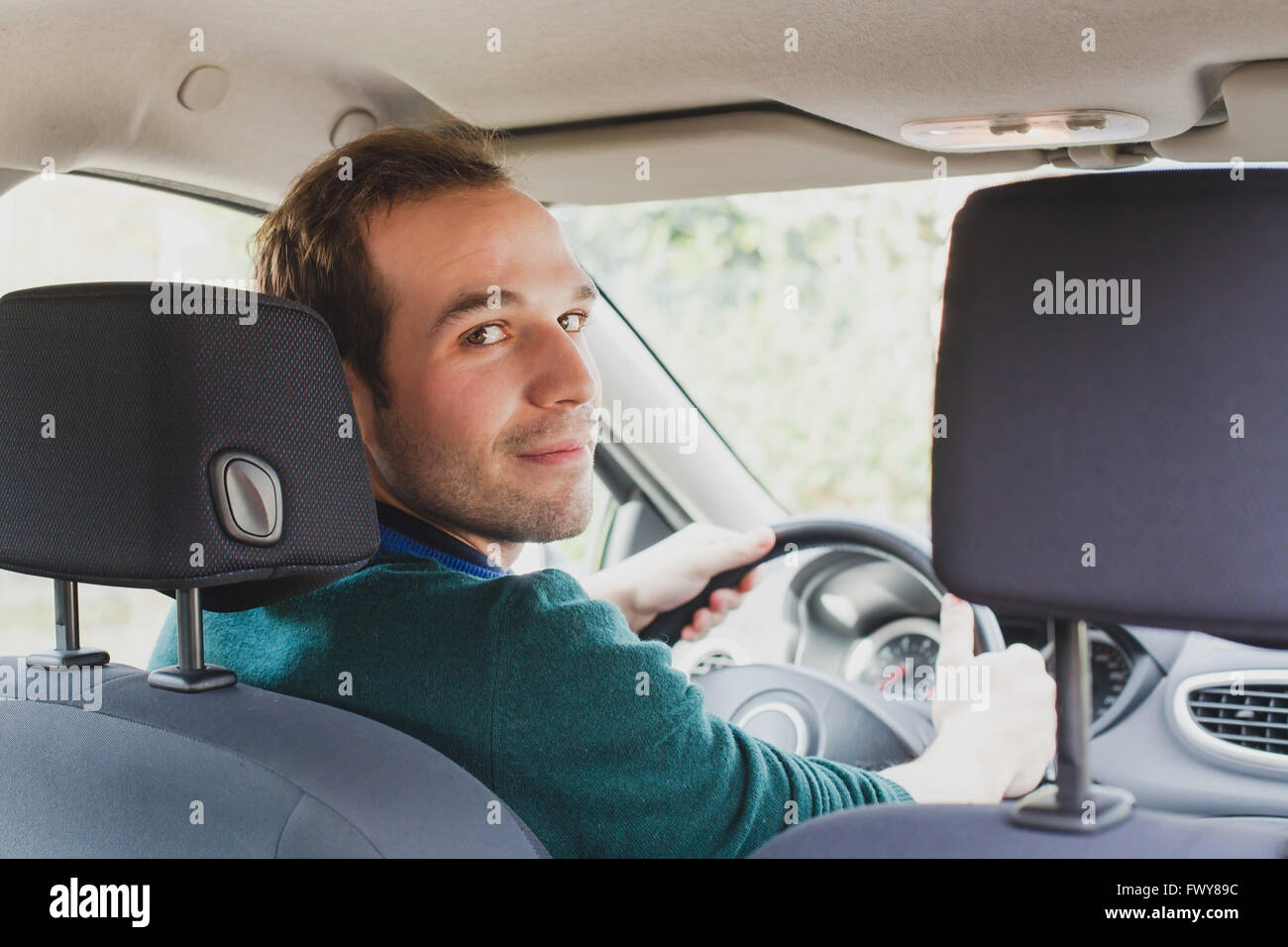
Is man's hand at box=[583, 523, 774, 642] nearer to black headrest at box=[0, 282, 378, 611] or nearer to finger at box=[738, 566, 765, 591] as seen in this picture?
finger at box=[738, 566, 765, 591]

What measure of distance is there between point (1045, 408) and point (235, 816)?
83 cm

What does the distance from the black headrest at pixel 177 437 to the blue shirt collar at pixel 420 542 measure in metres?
0.32

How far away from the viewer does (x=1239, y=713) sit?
231 cm

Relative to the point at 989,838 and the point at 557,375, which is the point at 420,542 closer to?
the point at 557,375

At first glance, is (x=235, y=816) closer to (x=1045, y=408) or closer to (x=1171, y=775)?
(x=1045, y=408)

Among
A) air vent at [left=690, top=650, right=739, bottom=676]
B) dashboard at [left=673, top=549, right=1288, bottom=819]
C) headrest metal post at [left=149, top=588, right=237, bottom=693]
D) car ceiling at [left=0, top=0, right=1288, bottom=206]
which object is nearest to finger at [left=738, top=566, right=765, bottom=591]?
dashboard at [left=673, top=549, right=1288, bottom=819]

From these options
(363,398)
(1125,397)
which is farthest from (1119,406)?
(363,398)

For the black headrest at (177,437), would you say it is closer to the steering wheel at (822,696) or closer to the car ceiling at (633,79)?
the car ceiling at (633,79)

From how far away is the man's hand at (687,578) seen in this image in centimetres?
240

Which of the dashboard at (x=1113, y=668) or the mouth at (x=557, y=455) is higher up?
the mouth at (x=557, y=455)

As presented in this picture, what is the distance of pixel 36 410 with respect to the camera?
141cm

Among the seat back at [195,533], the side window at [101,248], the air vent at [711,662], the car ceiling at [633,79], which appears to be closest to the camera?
the seat back at [195,533]

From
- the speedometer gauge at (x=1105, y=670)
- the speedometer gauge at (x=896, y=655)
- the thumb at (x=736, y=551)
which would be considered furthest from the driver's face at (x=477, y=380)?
the speedometer gauge at (x=1105, y=670)

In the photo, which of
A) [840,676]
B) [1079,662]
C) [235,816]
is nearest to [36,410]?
[235,816]
